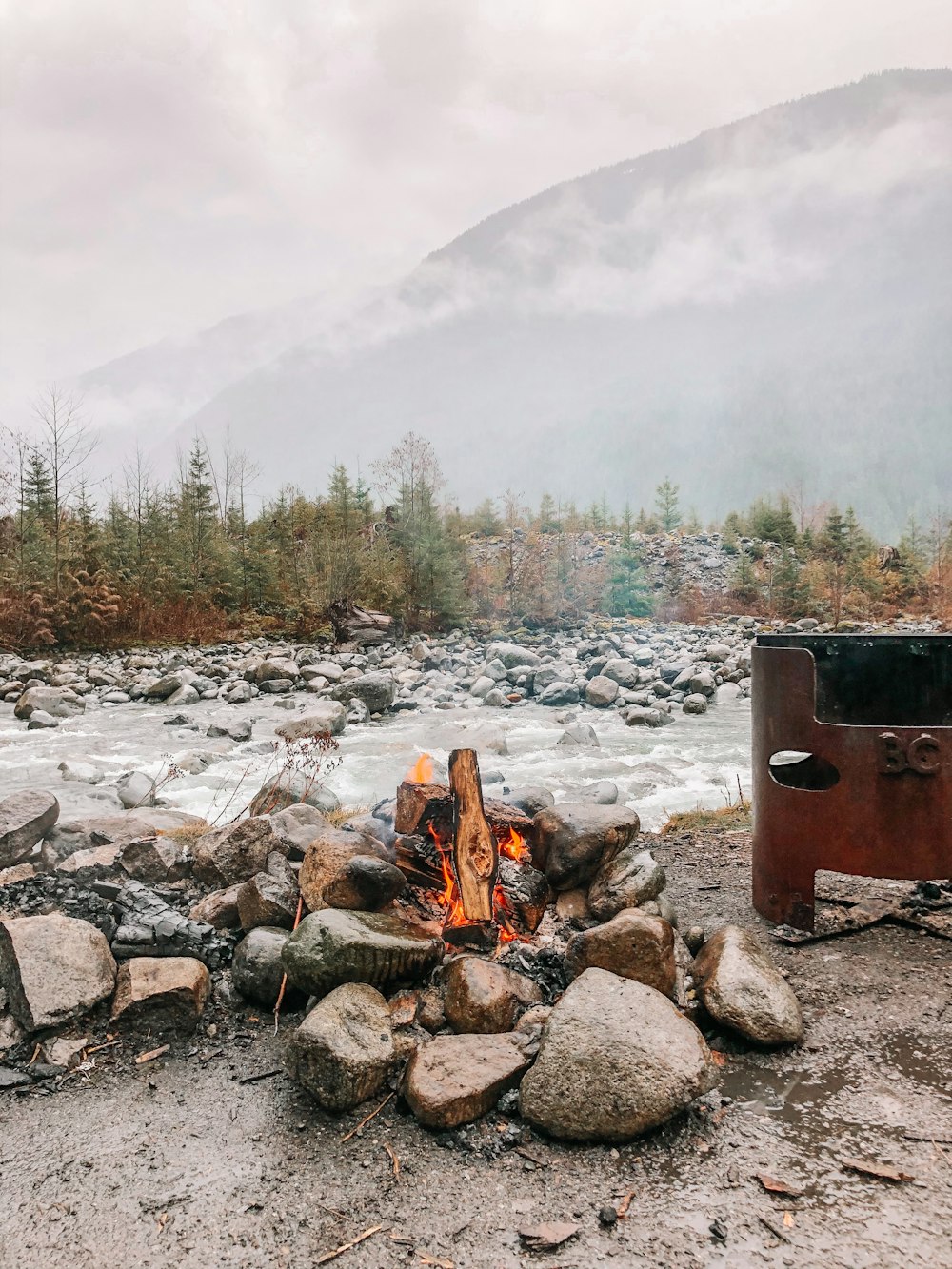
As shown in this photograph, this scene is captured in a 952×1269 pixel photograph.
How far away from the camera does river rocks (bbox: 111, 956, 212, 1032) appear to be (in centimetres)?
263

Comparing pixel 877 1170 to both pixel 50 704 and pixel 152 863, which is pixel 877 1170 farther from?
pixel 50 704

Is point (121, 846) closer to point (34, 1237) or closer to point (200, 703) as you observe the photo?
point (34, 1237)

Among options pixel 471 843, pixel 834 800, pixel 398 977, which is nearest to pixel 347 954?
pixel 398 977

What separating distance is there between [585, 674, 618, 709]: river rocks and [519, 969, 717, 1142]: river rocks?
962 cm

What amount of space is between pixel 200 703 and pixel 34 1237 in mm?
11112

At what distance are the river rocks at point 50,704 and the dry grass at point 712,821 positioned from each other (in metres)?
9.24

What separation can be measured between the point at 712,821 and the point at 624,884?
2.33 m

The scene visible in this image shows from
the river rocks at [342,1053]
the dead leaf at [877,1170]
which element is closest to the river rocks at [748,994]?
the dead leaf at [877,1170]

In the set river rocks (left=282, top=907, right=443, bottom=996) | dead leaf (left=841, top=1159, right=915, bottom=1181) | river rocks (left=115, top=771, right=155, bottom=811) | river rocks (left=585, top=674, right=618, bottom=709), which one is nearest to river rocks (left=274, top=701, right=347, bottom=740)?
river rocks (left=115, top=771, right=155, bottom=811)

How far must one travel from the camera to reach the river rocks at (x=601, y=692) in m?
11.8

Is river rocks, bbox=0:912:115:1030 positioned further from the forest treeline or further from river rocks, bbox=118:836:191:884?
the forest treeline

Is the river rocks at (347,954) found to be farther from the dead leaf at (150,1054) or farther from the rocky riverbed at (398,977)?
the dead leaf at (150,1054)

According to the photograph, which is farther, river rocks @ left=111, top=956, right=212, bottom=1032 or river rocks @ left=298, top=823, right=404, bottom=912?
river rocks @ left=298, top=823, right=404, bottom=912

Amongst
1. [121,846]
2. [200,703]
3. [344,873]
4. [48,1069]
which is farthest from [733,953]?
[200,703]
